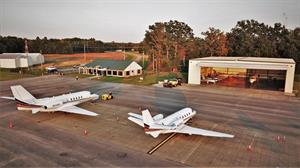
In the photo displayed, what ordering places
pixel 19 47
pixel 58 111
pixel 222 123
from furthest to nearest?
1. pixel 19 47
2. pixel 58 111
3. pixel 222 123

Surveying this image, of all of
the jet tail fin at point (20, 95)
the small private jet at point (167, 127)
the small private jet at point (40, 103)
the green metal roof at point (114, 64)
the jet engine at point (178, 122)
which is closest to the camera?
the small private jet at point (167, 127)

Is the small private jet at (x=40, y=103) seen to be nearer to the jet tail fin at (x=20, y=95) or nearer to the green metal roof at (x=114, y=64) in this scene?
the jet tail fin at (x=20, y=95)

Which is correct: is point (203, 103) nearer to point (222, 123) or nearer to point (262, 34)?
point (222, 123)

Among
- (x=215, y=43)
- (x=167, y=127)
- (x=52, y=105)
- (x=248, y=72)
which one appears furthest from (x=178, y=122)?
(x=215, y=43)

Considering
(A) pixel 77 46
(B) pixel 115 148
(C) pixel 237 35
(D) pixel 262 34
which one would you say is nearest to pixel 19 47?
(A) pixel 77 46

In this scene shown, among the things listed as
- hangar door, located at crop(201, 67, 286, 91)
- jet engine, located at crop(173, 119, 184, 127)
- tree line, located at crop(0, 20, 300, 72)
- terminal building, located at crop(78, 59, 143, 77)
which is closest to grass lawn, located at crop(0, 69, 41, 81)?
terminal building, located at crop(78, 59, 143, 77)

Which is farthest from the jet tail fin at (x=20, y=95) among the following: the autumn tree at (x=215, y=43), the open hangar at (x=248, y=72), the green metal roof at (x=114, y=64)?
the autumn tree at (x=215, y=43)
